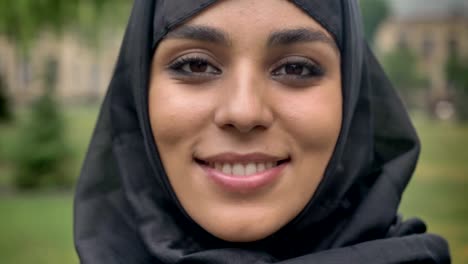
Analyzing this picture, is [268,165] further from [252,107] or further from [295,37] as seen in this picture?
[295,37]

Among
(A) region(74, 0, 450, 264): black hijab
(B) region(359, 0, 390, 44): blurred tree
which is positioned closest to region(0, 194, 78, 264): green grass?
(B) region(359, 0, 390, 44): blurred tree

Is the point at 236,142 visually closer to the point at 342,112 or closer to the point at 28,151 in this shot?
the point at 342,112

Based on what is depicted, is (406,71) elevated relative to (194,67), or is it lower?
lower

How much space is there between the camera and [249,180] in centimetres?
108

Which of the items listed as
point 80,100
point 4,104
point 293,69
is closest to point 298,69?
point 293,69

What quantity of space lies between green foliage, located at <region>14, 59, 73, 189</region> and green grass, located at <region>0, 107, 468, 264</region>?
0.15 m

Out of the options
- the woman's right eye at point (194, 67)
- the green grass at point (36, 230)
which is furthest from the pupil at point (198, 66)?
the green grass at point (36, 230)

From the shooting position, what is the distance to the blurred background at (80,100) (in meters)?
3.22

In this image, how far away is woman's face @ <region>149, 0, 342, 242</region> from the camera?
3.48 ft

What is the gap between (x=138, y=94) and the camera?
1190 mm

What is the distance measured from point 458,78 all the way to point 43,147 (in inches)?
183

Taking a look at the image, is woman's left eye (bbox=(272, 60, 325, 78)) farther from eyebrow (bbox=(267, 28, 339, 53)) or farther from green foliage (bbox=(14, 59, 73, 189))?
green foliage (bbox=(14, 59, 73, 189))

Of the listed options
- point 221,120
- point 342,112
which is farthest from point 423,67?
point 221,120

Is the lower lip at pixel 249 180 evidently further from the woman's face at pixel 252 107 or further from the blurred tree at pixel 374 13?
the blurred tree at pixel 374 13
